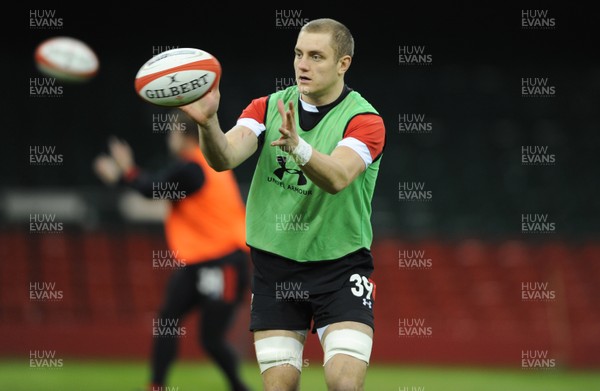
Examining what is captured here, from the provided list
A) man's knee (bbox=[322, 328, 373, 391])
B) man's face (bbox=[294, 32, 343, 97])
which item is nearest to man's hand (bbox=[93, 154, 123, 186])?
man's face (bbox=[294, 32, 343, 97])

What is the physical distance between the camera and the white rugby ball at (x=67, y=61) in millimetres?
8758

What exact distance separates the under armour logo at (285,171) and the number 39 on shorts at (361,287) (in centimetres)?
62

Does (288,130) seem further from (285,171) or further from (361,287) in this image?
(361,287)

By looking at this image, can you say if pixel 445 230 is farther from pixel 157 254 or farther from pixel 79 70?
pixel 79 70

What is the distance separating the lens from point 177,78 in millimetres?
4922

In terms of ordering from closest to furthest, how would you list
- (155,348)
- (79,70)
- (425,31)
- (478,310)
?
(155,348), (79,70), (478,310), (425,31)

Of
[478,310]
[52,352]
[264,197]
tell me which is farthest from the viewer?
[478,310]

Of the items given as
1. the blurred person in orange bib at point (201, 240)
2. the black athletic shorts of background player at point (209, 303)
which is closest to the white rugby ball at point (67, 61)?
the blurred person in orange bib at point (201, 240)

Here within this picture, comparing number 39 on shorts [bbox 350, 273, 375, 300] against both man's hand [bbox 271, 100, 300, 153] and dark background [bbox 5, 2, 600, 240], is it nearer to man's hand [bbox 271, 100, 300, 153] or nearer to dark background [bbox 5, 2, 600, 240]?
man's hand [bbox 271, 100, 300, 153]

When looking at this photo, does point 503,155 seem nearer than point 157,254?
No

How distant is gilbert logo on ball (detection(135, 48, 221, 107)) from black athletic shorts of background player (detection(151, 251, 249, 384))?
3448 mm

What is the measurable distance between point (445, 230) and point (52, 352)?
7421mm

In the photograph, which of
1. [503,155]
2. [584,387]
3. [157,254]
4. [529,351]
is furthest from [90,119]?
[584,387]

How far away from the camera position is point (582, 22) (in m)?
18.3
